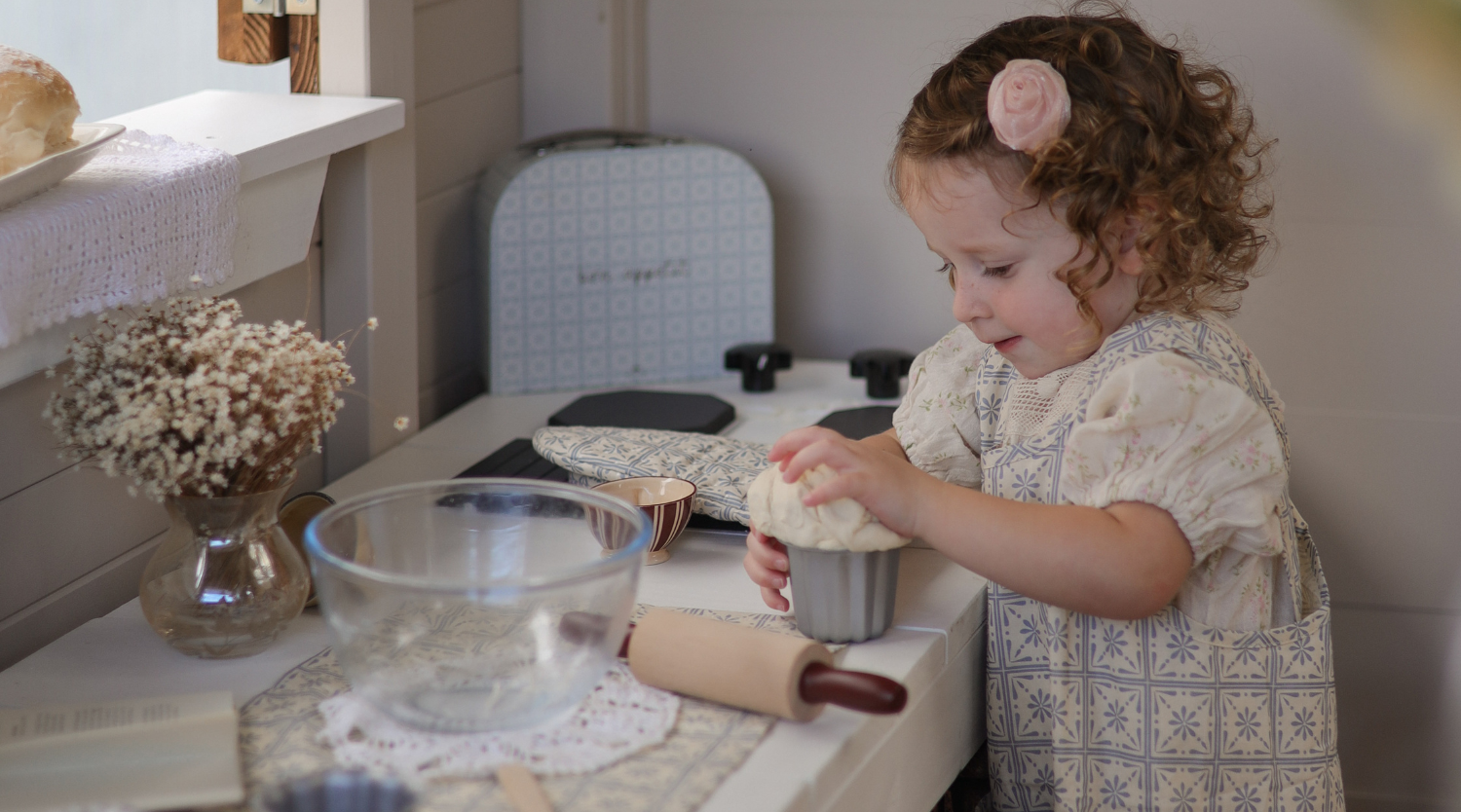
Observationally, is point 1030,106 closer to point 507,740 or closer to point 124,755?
point 507,740

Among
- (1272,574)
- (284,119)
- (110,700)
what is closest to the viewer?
(110,700)

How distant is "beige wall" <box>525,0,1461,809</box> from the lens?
5.30 feet

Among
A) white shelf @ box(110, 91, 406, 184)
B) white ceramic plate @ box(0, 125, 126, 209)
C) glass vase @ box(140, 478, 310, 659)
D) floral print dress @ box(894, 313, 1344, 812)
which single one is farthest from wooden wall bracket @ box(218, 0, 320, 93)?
floral print dress @ box(894, 313, 1344, 812)

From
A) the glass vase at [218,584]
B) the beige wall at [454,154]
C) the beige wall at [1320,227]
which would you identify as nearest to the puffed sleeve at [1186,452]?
the glass vase at [218,584]

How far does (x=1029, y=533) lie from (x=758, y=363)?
0.79m

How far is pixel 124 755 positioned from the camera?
758 millimetres

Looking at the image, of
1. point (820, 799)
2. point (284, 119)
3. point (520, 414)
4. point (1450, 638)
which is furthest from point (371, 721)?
point (1450, 638)

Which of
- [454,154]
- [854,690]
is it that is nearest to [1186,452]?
[854,690]

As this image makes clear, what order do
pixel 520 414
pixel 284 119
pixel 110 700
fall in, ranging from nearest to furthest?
1. pixel 110 700
2. pixel 284 119
3. pixel 520 414

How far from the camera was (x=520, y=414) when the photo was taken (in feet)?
5.22

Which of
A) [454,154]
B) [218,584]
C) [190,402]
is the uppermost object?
[454,154]

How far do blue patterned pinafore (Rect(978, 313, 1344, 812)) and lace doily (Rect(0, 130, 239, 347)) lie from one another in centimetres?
67

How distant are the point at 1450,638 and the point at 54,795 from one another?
1.61 metres

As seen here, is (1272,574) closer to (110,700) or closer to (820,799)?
(820,799)
